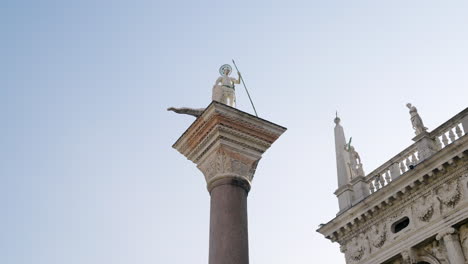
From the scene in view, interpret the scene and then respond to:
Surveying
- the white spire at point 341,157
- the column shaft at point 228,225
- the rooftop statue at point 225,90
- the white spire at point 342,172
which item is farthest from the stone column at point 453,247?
the column shaft at point 228,225

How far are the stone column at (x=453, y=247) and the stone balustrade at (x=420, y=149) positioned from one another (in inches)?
89.9

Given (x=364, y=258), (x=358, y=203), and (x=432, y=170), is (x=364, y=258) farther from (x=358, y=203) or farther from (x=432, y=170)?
(x=432, y=170)

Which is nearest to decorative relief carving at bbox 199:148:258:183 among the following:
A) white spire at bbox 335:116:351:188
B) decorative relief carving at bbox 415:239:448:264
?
decorative relief carving at bbox 415:239:448:264

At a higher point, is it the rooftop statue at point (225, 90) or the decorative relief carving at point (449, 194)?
the decorative relief carving at point (449, 194)

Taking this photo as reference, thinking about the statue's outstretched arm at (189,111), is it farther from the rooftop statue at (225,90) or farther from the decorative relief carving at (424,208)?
the decorative relief carving at (424,208)

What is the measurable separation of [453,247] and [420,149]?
3.21m

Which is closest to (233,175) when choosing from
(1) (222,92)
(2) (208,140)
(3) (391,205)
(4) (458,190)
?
(2) (208,140)

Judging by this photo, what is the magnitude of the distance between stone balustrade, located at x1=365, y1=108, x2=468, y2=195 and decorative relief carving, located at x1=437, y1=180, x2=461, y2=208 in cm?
111

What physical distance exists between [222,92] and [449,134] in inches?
465

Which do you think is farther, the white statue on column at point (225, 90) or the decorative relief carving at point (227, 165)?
the white statue on column at point (225, 90)

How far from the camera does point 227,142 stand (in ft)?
22.1

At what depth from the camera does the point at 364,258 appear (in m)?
18.9

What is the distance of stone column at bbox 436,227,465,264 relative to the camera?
16.2 m

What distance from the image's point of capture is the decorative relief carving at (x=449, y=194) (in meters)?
16.6
